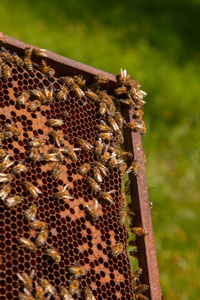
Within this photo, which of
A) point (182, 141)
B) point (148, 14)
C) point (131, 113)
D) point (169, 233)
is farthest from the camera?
point (148, 14)

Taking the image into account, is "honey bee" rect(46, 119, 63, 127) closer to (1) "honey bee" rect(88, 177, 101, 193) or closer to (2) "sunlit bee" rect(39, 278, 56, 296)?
(1) "honey bee" rect(88, 177, 101, 193)

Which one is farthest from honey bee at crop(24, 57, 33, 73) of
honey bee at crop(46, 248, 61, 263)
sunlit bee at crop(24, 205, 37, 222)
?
honey bee at crop(46, 248, 61, 263)

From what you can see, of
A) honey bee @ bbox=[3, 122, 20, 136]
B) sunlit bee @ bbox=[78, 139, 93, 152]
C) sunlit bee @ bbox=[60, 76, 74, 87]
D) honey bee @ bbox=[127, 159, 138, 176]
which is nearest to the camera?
honey bee @ bbox=[3, 122, 20, 136]

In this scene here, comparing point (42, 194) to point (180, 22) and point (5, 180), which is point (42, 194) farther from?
point (180, 22)

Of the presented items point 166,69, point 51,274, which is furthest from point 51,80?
point 166,69

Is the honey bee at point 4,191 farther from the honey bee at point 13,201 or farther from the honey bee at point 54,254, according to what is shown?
the honey bee at point 54,254

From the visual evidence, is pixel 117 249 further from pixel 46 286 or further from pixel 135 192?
pixel 46 286

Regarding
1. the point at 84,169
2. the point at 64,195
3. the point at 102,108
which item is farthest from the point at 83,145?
the point at 64,195

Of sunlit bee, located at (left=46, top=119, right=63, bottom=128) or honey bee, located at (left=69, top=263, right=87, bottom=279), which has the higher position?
sunlit bee, located at (left=46, top=119, right=63, bottom=128)
